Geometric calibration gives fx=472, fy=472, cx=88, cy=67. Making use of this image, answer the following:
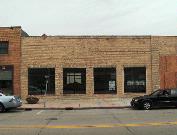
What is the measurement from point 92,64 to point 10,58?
22.8ft

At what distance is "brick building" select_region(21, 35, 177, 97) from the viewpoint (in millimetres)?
40219

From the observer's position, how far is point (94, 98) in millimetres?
40156

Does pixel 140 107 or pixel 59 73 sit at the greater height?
pixel 59 73

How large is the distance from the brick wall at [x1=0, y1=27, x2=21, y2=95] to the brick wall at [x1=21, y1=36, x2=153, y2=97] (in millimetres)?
427

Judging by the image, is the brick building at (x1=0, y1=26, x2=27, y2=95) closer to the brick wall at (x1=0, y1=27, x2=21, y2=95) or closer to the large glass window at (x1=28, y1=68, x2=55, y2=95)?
the brick wall at (x1=0, y1=27, x2=21, y2=95)

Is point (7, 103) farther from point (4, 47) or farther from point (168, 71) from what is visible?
point (168, 71)

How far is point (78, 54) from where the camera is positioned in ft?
132

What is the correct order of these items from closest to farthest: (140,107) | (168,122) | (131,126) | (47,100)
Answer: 1. (131,126)
2. (168,122)
3. (140,107)
4. (47,100)

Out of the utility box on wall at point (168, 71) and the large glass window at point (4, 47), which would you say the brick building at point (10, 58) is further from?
the utility box on wall at point (168, 71)

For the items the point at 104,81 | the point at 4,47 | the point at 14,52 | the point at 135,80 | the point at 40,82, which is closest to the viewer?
the point at 14,52

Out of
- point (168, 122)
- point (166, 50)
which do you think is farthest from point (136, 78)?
point (168, 122)

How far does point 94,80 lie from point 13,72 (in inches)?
273

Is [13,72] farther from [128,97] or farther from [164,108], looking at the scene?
[164,108]

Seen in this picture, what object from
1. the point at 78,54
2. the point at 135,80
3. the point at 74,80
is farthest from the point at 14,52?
the point at 135,80
